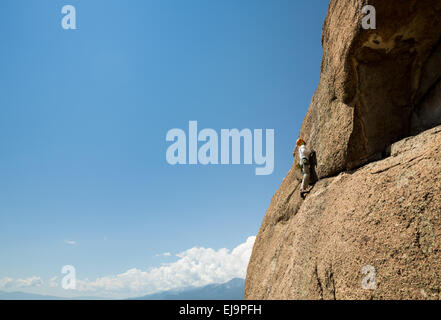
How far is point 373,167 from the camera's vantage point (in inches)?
328

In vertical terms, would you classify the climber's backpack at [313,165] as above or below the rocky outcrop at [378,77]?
below

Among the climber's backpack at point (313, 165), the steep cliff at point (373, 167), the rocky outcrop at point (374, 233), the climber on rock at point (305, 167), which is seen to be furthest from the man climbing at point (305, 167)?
the rocky outcrop at point (374, 233)

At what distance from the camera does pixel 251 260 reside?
15133 millimetres

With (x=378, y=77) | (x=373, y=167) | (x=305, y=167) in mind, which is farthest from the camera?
(x=305, y=167)

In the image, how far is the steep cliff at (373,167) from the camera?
19.8 ft

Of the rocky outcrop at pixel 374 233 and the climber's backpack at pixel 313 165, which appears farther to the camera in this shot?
the climber's backpack at pixel 313 165

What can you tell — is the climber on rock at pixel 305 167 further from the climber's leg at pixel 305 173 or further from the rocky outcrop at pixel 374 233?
the rocky outcrop at pixel 374 233

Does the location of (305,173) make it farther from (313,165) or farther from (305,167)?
(313,165)

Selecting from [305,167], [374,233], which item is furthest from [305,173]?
[374,233]

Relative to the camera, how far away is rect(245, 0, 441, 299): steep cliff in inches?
238

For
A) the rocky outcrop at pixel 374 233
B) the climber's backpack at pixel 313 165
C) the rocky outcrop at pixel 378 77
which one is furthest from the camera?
→ the climber's backpack at pixel 313 165

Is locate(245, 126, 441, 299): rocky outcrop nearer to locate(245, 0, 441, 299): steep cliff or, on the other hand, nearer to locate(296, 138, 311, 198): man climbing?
locate(245, 0, 441, 299): steep cliff

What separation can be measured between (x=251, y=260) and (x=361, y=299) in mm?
9098
